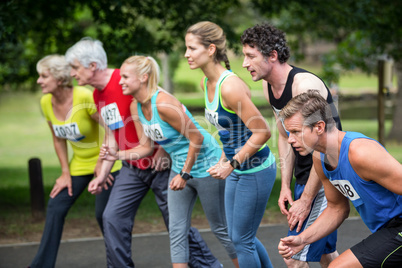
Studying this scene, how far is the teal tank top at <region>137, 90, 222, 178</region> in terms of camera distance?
4379 millimetres

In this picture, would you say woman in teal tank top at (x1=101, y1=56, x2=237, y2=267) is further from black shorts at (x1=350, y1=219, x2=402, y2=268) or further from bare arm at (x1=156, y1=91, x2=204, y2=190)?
black shorts at (x1=350, y1=219, x2=402, y2=268)

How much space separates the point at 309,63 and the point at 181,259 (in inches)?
2037

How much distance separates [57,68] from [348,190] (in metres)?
2.92

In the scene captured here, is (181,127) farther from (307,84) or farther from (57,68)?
(57,68)

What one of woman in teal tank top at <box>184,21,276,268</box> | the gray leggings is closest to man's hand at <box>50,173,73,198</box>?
the gray leggings

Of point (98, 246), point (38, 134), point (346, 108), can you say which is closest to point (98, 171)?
point (98, 246)

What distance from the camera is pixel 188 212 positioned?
4.48m

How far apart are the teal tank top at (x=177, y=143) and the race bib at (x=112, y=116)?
28 cm

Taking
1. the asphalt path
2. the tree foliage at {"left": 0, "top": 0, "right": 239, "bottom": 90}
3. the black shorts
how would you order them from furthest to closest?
the tree foliage at {"left": 0, "top": 0, "right": 239, "bottom": 90}
the asphalt path
the black shorts

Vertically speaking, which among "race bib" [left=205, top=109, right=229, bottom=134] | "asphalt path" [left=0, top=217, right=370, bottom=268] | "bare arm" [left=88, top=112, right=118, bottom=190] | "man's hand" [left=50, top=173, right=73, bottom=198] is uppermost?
"race bib" [left=205, top=109, right=229, bottom=134]

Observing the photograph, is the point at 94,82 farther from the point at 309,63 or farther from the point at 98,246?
the point at 309,63

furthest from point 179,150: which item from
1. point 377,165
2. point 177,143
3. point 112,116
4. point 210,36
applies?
point 377,165

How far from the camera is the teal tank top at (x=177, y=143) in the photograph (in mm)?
4379

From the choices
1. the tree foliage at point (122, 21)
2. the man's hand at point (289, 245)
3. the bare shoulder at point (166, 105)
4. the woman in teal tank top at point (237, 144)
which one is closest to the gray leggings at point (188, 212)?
the woman in teal tank top at point (237, 144)
